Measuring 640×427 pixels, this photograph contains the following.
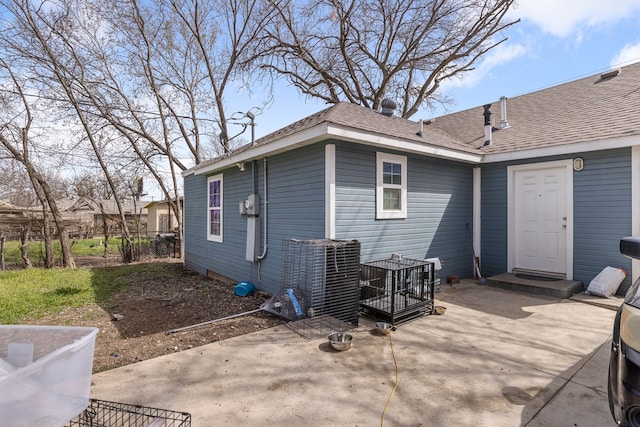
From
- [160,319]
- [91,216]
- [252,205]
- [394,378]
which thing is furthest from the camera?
[91,216]

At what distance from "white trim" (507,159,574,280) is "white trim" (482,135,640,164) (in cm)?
22

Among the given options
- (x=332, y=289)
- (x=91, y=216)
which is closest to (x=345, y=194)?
(x=332, y=289)

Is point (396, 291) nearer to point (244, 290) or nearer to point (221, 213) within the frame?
point (244, 290)

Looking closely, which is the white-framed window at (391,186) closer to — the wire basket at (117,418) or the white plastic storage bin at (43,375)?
the wire basket at (117,418)

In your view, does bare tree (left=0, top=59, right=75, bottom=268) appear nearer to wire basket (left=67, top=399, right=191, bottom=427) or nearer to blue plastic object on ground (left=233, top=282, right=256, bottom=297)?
blue plastic object on ground (left=233, top=282, right=256, bottom=297)

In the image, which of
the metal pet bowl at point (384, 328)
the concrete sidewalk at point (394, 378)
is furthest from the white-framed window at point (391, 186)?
the concrete sidewalk at point (394, 378)

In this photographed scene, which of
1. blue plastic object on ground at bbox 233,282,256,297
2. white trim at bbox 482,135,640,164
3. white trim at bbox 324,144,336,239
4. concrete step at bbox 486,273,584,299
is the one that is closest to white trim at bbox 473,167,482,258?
white trim at bbox 482,135,640,164

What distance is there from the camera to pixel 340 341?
129 inches

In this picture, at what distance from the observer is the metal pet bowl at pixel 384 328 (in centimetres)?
364

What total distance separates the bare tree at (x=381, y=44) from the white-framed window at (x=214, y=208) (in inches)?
288

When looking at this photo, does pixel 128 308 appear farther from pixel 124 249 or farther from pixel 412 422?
pixel 124 249

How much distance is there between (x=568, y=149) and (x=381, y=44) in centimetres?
992

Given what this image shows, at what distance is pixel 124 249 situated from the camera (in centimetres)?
1112

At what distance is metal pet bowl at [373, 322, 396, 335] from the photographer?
3.64 m
